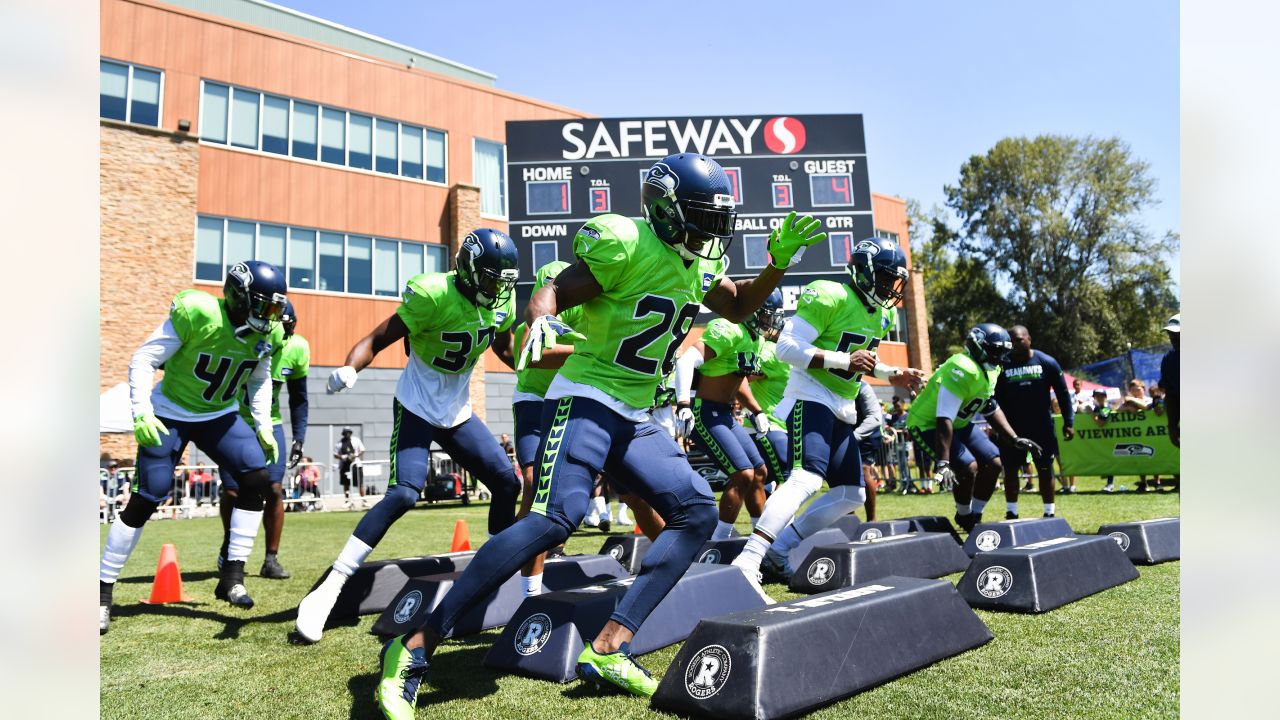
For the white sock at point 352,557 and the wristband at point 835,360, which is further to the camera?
the wristband at point 835,360

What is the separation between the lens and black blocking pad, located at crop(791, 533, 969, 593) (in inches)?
217

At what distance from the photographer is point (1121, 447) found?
1634cm

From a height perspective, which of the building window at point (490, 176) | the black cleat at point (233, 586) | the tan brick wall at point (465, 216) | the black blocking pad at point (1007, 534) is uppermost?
the building window at point (490, 176)

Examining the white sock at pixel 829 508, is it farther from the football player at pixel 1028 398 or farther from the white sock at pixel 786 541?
the football player at pixel 1028 398

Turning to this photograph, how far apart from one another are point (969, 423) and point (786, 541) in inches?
141

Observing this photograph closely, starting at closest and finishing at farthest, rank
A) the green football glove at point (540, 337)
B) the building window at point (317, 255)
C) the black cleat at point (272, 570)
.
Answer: the green football glove at point (540, 337) → the black cleat at point (272, 570) → the building window at point (317, 255)

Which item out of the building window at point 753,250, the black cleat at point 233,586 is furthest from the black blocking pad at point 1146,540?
the building window at point 753,250

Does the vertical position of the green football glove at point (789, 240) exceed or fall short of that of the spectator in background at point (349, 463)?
it exceeds it

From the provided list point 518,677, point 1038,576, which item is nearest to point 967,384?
point 1038,576

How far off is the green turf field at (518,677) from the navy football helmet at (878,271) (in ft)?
7.15

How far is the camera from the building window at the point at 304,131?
80.6ft

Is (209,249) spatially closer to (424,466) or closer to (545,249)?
(545,249)
